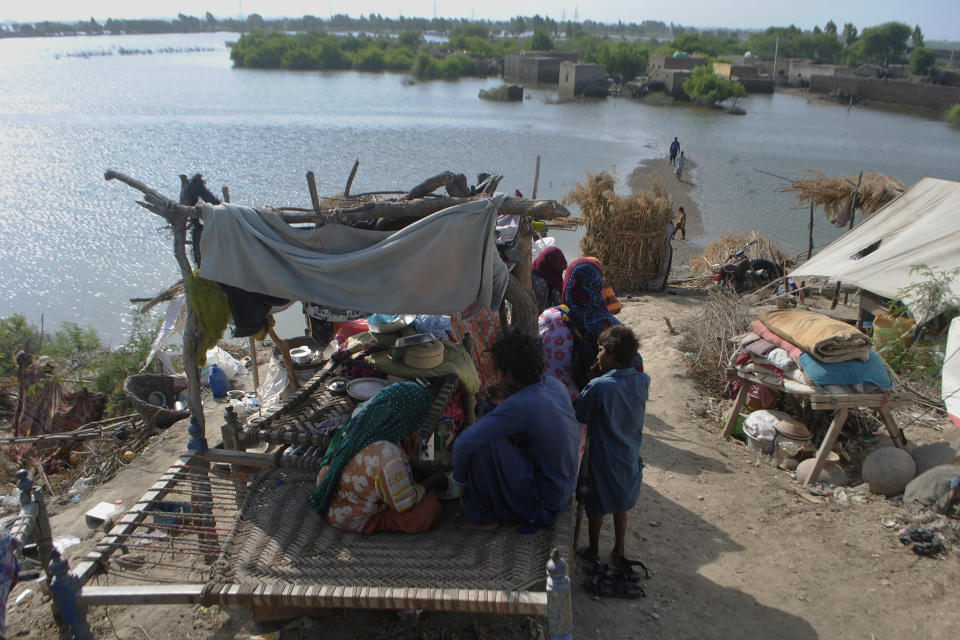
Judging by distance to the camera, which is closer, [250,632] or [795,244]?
[250,632]

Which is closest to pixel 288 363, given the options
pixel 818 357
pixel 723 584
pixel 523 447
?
pixel 523 447

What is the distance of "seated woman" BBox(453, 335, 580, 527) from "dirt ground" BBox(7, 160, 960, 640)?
0.64m

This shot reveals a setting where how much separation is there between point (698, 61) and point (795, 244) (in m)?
39.5

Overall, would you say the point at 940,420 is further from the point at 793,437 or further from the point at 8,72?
the point at 8,72

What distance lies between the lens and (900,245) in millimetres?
7496

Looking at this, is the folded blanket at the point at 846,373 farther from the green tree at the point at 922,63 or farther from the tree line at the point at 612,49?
the green tree at the point at 922,63

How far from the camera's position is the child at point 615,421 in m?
3.15

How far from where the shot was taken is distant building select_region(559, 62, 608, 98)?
4569cm

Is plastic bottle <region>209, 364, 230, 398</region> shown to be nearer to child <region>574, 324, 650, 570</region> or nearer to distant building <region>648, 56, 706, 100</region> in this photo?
child <region>574, 324, 650, 570</region>

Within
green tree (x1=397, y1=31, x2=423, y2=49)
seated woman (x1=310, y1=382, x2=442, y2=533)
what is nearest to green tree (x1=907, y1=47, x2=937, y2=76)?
green tree (x1=397, y1=31, x2=423, y2=49)

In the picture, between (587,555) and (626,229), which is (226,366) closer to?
(587,555)

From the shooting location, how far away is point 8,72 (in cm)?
4797

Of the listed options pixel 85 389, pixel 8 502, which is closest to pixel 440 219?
pixel 8 502

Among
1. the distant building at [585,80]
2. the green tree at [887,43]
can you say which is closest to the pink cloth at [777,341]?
the distant building at [585,80]
